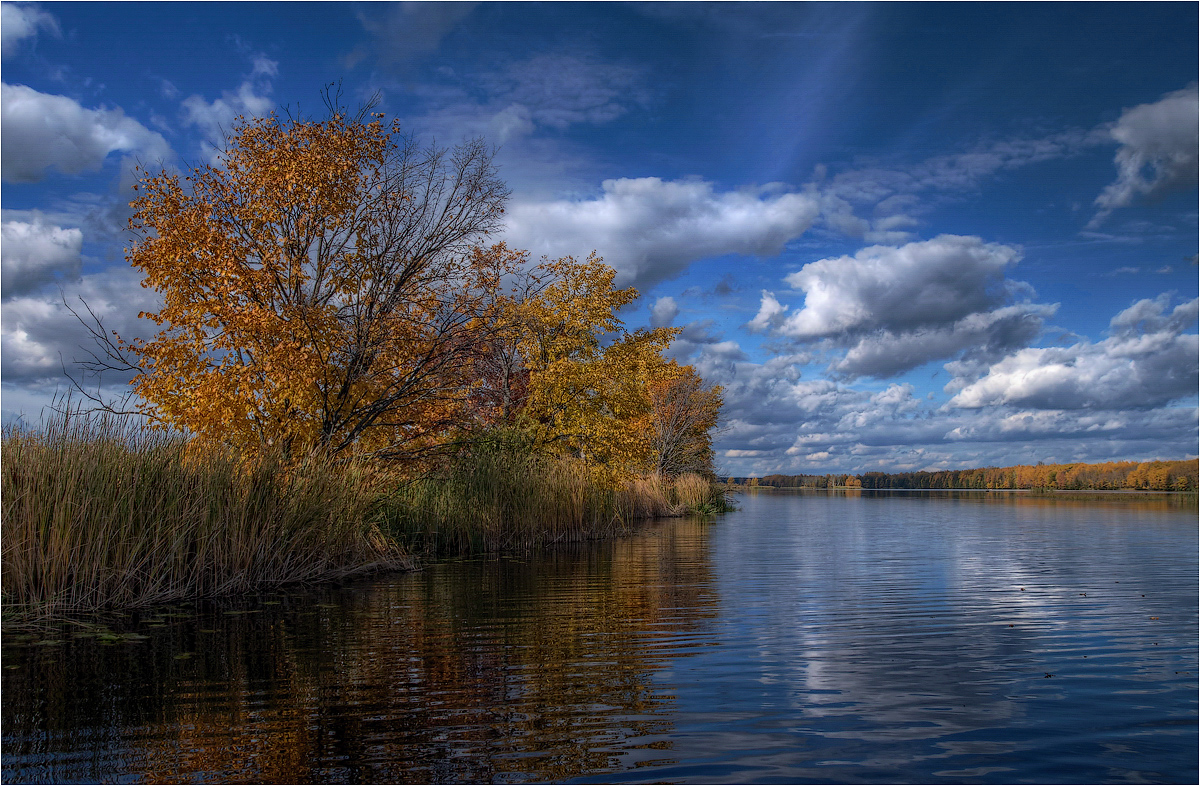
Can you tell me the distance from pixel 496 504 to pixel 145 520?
10.3 metres

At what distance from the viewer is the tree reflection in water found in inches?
179

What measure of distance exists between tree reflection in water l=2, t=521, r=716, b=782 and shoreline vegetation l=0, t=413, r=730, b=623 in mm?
766

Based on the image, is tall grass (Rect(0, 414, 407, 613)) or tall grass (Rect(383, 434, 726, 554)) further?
tall grass (Rect(383, 434, 726, 554))

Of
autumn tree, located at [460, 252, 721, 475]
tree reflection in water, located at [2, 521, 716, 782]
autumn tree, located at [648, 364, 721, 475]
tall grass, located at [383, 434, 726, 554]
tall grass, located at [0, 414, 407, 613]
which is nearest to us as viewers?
tree reflection in water, located at [2, 521, 716, 782]

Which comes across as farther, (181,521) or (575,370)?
(575,370)

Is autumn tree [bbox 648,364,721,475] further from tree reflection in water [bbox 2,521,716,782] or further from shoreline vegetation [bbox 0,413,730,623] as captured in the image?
tree reflection in water [bbox 2,521,716,782]

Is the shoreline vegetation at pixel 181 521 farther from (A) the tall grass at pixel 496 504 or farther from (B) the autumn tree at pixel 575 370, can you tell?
(B) the autumn tree at pixel 575 370

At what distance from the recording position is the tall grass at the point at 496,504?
59.2ft

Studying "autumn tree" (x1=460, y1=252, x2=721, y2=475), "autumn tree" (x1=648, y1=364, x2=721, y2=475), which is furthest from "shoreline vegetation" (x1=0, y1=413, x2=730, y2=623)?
"autumn tree" (x1=648, y1=364, x2=721, y2=475)

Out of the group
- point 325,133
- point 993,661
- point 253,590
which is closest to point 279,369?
point 253,590

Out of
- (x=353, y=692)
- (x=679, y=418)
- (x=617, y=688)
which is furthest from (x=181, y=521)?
(x=679, y=418)

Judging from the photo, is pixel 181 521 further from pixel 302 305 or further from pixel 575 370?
pixel 575 370

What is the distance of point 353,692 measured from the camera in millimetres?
5980

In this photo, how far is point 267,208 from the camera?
1706cm
